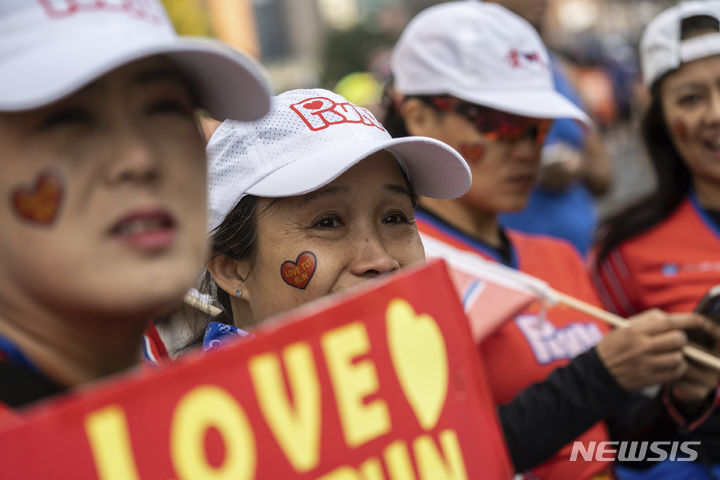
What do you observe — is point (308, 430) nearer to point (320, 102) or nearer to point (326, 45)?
point (320, 102)

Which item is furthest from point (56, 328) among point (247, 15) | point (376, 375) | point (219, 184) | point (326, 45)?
point (247, 15)

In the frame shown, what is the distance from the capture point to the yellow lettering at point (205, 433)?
1043 mm

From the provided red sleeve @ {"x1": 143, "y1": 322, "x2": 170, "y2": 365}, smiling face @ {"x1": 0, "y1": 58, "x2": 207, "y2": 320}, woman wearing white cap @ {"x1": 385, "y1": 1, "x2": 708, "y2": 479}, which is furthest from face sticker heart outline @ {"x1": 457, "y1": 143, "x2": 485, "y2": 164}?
smiling face @ {"x1": 0, "y1": 58, "x2": 207, "y2": 320}

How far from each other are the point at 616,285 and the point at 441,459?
2109 mm

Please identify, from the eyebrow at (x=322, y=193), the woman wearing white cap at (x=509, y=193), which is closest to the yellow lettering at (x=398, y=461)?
the eyebrow at (x=322, y=193)

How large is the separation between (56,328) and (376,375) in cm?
41

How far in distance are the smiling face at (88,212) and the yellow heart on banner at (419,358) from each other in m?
0.31

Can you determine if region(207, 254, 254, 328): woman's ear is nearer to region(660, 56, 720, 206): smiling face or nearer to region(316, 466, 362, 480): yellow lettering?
region(316, 466, 362, 480): yellow lettering

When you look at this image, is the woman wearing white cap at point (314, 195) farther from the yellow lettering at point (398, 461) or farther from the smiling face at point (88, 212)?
the smiling face at point (88, 212)

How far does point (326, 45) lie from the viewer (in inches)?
1305

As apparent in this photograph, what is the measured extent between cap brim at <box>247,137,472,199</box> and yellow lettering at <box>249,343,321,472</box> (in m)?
0.65

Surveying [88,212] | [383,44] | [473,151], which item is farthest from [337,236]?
[383,44]

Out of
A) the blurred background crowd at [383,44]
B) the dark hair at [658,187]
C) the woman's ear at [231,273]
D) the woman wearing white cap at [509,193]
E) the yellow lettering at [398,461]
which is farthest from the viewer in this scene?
the blurred background crowd at [383,44]

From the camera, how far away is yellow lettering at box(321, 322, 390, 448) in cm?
119
